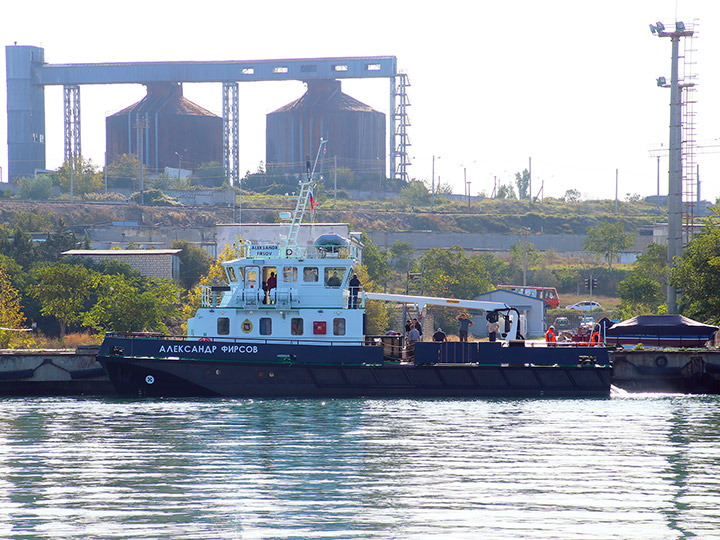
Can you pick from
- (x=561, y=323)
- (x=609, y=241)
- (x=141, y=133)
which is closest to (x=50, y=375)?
(x=561, y=323)

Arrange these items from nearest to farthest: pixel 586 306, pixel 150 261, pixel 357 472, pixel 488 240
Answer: pixel 357 472 < pixel 150 261 < pixel 586 306 < pixel 488 240

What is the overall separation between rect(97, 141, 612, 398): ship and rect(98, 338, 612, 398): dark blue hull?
33 mm

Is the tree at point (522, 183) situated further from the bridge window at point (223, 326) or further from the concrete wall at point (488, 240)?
the bridge window at point (223, 326)

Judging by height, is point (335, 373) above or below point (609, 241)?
below

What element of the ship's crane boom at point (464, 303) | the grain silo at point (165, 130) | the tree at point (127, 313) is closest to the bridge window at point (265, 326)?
the ship's crane boom at point (464, 303)

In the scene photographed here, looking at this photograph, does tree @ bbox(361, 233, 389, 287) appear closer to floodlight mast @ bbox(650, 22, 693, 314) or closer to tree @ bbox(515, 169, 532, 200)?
floodlight mast @ bbox(650, 22, 693, 314)

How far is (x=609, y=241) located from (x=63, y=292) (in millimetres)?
59746

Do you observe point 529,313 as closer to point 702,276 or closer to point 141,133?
point 702,276

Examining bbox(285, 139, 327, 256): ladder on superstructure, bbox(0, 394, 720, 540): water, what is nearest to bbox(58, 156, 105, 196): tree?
bbox(285, 139, 327, 256): ladder on superstructure

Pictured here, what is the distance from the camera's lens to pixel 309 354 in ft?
100

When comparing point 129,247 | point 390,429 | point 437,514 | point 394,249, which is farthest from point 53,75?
point 437,514

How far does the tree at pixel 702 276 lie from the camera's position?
40125 mm

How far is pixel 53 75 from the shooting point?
380ft

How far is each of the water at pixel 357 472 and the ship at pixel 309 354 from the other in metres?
1.85
